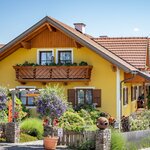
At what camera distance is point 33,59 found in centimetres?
2595

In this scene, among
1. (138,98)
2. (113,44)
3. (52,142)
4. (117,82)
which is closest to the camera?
(52,142)

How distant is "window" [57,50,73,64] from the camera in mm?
25391

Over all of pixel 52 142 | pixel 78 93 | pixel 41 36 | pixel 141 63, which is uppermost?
pixel 41 36

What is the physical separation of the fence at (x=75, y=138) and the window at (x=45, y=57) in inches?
358

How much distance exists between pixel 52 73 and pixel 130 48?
5761 millimetres

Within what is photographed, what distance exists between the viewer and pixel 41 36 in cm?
2577

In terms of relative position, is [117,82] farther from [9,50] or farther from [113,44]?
[9,50]

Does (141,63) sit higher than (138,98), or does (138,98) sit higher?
(141,63)

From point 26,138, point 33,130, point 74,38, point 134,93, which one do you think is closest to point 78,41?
point 74,38

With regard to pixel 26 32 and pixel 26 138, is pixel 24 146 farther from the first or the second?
pixel 26 32

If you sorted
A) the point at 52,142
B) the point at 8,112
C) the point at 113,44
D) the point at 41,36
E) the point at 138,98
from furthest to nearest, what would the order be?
the point at 138,98, the point at 113,44, the point at 41,36, the point at 8,112, the point at 52,142

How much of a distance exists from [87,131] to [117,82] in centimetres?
843

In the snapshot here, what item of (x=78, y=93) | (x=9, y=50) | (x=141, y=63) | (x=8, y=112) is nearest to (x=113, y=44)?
(x=141, y=63)

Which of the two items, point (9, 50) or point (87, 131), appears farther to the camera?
point (9, 50)
